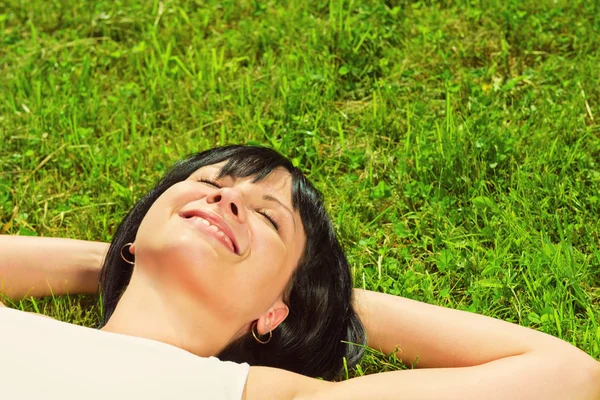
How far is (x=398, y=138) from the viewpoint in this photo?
4.95m

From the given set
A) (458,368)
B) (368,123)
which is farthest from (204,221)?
(368,123)

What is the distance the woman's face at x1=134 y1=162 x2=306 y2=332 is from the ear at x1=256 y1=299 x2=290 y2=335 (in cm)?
2

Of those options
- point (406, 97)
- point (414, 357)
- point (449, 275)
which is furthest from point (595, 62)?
point (414, 357)

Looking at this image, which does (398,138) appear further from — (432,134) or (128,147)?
(128,147)

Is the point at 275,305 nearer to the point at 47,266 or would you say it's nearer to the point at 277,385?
the point at 277,385

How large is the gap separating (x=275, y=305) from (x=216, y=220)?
50cm

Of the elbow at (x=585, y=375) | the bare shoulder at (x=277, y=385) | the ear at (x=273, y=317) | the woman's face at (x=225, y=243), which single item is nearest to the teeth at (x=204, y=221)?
the woman's face at (x=225, y=243)

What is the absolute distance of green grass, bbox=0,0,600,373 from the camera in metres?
4.08

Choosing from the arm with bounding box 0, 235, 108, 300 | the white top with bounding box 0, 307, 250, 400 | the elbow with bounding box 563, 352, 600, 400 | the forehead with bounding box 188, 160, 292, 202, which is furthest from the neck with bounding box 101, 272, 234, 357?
the elbow with bounding box 563, 352, 600, 400

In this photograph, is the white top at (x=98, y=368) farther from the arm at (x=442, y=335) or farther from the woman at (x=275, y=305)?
the arm at (x=442, y=335)

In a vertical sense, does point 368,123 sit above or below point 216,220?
below

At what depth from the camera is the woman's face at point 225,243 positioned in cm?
319

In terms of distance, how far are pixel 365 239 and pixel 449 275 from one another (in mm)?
514

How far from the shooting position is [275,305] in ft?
11.5
